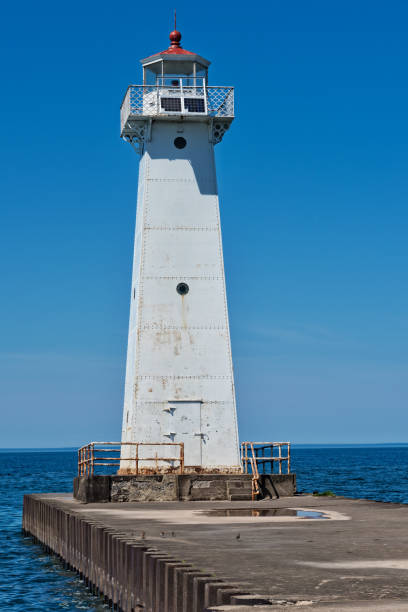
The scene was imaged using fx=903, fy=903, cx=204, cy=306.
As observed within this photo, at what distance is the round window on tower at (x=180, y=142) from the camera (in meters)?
28.9

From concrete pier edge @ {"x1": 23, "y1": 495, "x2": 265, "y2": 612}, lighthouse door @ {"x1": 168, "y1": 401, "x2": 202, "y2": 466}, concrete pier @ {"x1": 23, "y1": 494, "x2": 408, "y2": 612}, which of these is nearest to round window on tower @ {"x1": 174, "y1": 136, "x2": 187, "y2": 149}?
lighthouse door @ {"x1": 168, "y1": 401, "x2": 202, "y2": 466}

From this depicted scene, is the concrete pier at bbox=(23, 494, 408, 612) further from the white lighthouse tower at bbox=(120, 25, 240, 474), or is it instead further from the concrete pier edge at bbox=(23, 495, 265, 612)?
the white lighthouse tower at bbox=(120, 25, 240, 474)

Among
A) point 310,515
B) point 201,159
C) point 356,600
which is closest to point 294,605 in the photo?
point 356,600

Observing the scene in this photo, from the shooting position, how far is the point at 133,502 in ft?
83.8

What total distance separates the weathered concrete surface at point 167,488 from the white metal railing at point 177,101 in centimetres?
1127

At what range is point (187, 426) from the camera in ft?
89.3

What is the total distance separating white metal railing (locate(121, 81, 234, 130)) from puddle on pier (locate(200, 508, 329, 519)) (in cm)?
1282

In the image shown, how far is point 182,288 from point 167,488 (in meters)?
6.16

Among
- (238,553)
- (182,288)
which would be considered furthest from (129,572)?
(182,288)

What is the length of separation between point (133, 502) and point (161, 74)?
13.6 m

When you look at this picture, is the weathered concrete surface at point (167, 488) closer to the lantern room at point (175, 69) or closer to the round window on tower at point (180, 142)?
the round window on tower at point (180, 142)

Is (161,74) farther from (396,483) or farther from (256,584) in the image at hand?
(396,483)

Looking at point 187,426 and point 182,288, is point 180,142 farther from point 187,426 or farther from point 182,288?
point 187,426

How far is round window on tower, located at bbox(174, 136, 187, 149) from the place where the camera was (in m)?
28.9
